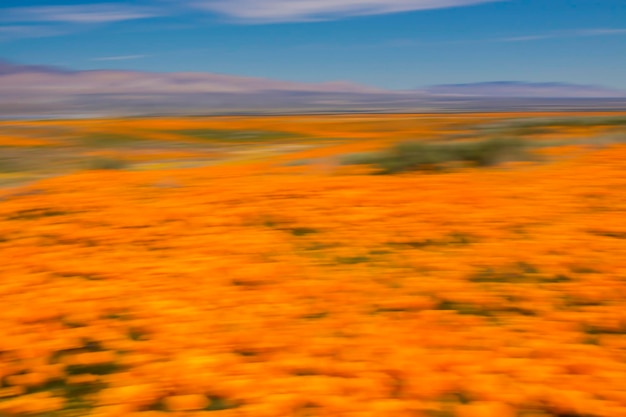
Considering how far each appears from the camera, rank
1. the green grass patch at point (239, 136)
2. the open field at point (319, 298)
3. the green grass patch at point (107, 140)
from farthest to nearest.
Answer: the green grass patch at point (239, 136), the green grass patch at point (107, 140), the open field at point (319, 298)

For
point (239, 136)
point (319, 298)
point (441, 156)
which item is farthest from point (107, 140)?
point (319, 298)

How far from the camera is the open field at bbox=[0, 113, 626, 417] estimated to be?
14.8 feet

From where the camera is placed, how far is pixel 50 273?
729 centimetres

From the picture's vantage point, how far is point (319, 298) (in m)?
6.27

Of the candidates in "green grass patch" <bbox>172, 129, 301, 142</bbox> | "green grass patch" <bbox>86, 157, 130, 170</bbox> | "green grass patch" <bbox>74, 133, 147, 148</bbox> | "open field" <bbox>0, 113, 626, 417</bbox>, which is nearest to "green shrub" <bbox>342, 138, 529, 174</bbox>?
"open field" <bbox>0, 113, 626, 417</bbox>

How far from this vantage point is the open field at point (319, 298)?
4.52 meters

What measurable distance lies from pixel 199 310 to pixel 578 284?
10.4 ft

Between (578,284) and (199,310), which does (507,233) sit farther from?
(199,310)

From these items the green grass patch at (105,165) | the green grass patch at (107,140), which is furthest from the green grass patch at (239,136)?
the green grass patch at (105,165)

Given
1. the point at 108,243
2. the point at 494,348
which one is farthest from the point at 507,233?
the point at 108,243

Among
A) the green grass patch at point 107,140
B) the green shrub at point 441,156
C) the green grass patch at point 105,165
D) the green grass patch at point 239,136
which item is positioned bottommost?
the green grass patch at point 239,136

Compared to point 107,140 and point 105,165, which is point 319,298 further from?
point 107,140

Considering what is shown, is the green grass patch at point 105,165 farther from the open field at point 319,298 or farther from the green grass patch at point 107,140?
the green grass patch at point 107,140

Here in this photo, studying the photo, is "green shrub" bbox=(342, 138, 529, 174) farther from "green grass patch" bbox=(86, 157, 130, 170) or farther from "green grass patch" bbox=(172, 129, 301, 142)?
"green grass patch" bbox=(172, 129, 301, 142)
